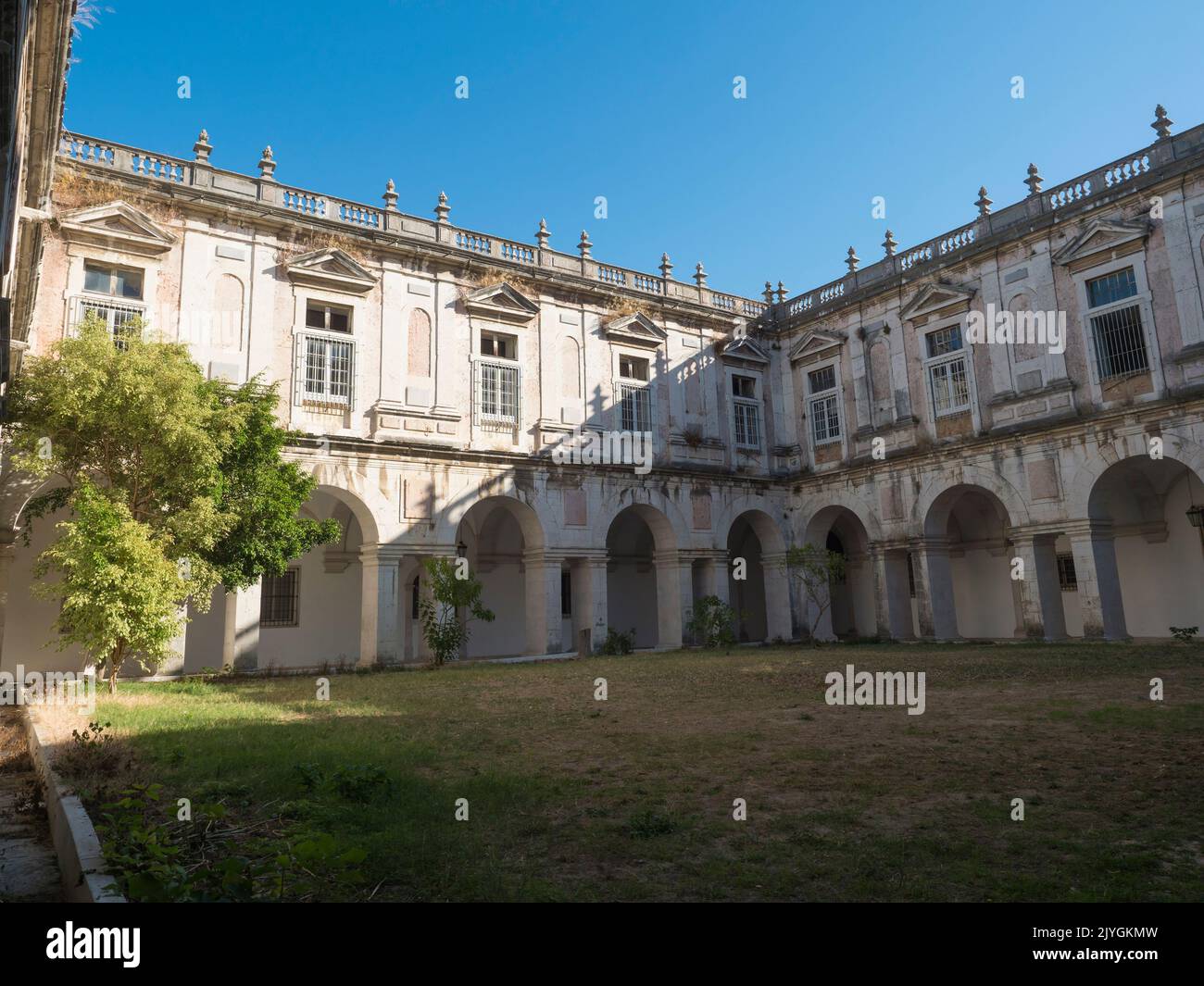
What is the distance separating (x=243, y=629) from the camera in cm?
1538

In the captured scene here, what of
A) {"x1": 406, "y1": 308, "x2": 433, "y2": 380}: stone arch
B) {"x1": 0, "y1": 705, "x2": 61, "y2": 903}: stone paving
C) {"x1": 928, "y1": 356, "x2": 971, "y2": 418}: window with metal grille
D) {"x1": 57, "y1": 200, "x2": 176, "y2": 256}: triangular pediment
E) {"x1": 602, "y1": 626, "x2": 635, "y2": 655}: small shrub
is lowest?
{"x1": 0, "y1": 705, "x2": 61, "y2": 903}: stone paving

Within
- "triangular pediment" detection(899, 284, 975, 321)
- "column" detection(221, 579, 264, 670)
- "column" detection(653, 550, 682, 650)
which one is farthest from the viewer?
"column" detection(653, 550, 682, 650)

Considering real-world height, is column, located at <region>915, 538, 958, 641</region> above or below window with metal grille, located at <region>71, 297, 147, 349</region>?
below

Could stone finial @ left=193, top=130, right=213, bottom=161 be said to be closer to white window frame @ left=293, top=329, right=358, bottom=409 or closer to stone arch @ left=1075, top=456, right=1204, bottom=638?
white window frame @ left=293, top=329, right=358, bottom=409

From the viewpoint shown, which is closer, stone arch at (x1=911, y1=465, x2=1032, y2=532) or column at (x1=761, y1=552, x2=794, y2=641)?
stone arch at (x1=911, y1=465, x2=1032, y2=532)

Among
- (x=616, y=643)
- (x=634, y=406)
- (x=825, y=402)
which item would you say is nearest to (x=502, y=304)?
(x=634, y=406)

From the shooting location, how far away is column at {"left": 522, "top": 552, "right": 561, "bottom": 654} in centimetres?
1911

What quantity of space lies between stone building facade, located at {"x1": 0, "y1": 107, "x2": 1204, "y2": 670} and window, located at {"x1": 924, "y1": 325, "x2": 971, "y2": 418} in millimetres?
85

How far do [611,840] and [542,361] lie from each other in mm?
17078

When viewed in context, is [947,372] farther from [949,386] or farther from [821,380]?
[821,380]

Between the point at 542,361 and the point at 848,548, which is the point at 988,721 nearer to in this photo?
the point at 542,361

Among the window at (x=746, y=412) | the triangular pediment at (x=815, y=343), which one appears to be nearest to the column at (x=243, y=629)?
the window at (x=746, y=412)

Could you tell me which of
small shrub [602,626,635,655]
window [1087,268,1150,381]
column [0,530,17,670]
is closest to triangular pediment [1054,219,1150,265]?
window [1087,268,1150,381]

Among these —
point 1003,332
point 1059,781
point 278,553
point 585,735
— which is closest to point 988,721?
point 1059,781
